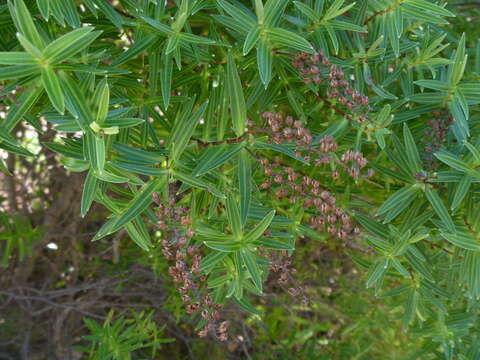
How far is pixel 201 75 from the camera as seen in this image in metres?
1.58

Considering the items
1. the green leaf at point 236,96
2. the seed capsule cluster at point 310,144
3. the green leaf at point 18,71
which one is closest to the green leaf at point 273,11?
the green leaf at point 236,96

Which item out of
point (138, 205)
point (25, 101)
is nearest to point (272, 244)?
point (138, 205)

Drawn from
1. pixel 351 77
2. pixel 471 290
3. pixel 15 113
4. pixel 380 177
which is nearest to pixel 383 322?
pixel 380 177

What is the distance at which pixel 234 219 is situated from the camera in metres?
1.29

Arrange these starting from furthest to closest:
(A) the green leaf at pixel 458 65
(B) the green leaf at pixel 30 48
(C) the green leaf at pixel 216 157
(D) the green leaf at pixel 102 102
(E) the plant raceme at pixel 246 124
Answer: (A) the green leaf at pixel 458 65, (C) the green leaf at pixel 216 157, (E) the plant raceme at pixel 246 124, (D) the green leaf at pixel 102 102, (B) the green leaf at pixel 30 48

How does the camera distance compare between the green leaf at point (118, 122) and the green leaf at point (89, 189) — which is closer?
the green leaf at point (118, 122)

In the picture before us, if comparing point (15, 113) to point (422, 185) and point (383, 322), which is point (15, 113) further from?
point (383, 322)

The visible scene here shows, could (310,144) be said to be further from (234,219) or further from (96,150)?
(96,150)

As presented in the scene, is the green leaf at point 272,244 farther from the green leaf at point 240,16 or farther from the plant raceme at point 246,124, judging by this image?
the green leaf at point 240,16

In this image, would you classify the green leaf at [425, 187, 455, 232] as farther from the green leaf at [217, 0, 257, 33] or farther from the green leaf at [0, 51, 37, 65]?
the green leaf at [0, 51, 37, 65]

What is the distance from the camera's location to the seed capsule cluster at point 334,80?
133cm

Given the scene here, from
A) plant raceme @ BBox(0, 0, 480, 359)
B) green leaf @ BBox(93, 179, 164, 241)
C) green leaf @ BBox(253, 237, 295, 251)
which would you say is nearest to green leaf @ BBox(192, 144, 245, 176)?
plant raceme @ BBox(0, 0, 480, 359)

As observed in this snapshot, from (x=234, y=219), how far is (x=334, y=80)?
0.44 m

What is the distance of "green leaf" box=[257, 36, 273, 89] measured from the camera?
1242 millimetres
